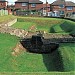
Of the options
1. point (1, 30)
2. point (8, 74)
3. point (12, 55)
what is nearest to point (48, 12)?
point (1, 30)

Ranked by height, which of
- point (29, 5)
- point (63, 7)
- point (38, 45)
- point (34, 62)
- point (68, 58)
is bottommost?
point (63, 7)

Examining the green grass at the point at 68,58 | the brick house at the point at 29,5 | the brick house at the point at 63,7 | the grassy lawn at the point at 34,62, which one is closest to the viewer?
the green grass at the point at 68,58

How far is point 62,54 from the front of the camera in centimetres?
1938

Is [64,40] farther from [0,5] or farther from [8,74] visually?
[0,5]

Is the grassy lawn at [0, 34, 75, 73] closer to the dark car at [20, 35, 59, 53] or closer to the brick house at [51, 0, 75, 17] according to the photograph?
the dark car at [20, 35, 59, 53]

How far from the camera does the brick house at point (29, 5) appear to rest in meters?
92.1

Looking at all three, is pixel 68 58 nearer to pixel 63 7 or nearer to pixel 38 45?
pixel 38 45

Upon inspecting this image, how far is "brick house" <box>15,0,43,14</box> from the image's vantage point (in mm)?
92062

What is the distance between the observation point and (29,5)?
9306 centimetres

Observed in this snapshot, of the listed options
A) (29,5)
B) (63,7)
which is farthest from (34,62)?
(63,7)

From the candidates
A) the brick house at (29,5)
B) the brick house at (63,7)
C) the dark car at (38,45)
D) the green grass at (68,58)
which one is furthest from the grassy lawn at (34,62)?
the brick house at (63,7)

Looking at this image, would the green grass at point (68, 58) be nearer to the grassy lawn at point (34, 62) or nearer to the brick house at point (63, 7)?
the grassy lawn at point (34, 62)

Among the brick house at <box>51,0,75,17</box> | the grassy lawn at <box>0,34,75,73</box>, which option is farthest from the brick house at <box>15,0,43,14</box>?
the grassy lawn at <box>0,34,75,73</box>

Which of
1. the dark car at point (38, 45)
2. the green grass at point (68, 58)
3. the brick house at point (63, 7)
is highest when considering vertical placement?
the green grass at point (68, 58)
